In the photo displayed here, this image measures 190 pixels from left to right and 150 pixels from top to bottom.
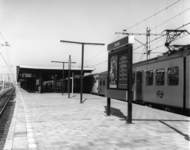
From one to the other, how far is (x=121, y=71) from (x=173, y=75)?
3779 mm

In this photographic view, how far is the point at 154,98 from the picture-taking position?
13.5 meters

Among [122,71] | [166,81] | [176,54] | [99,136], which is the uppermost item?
[176,54]

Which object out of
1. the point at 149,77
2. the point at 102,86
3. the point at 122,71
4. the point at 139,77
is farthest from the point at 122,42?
the point at 102,86

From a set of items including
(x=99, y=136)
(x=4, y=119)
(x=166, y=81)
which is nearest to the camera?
(x=99, y=136)

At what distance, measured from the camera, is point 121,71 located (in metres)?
9.30

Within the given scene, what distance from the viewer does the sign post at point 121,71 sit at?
27.8 ft

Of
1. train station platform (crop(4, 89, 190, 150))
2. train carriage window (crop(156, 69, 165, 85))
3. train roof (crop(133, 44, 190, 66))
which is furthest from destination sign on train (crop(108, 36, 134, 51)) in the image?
train carriage window (crop(156, 69, 165, 85))

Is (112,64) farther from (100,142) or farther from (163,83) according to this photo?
(100,142)

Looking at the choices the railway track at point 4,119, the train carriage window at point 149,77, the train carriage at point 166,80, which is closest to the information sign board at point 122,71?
the train carriage at point 166,80

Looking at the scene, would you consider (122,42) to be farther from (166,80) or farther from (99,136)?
(166,80)

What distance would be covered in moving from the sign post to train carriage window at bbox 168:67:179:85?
11.5 feet

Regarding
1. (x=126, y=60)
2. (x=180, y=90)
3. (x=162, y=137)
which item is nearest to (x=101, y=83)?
(x=180, y=90)

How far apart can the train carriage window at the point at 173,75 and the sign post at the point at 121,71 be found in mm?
3502

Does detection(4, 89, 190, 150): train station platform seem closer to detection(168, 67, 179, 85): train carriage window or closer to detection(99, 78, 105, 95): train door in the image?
detection(168, 67, 179, 85): train carriage window
